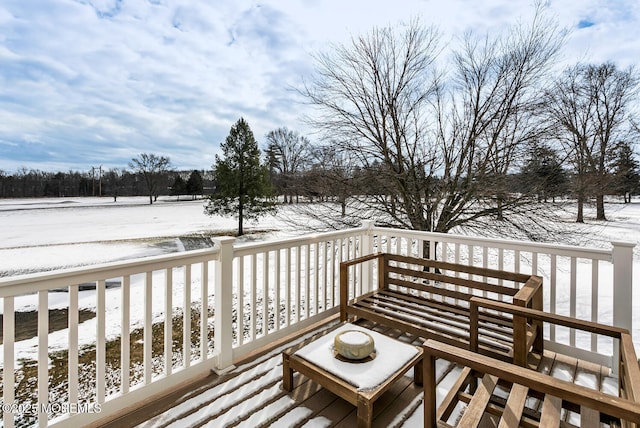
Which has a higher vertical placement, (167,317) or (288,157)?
(288,157)

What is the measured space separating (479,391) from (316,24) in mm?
6450

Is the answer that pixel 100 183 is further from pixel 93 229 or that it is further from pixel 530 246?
pixel 530 246

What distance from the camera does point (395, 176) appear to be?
232 inches

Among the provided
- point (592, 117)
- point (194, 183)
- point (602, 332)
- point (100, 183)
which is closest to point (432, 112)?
point (592, 117)

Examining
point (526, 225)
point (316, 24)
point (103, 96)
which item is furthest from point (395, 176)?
point (103, 96)

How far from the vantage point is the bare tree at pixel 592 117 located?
5473mm

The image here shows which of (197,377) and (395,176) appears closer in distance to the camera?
(197,377)

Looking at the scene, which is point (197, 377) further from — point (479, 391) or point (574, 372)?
point (574, 372)

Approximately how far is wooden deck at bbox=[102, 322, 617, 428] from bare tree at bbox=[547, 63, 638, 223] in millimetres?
4602

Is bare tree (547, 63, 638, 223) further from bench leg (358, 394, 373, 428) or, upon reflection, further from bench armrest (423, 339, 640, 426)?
bench leg (358, 394, 373, 428)

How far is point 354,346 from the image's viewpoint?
73.7 inches

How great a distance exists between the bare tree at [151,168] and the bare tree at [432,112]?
1665 cm

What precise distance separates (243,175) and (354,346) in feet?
52.0

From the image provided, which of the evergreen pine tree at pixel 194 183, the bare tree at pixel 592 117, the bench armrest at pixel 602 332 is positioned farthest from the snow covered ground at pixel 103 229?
the bench armrest at pixel 602 332
